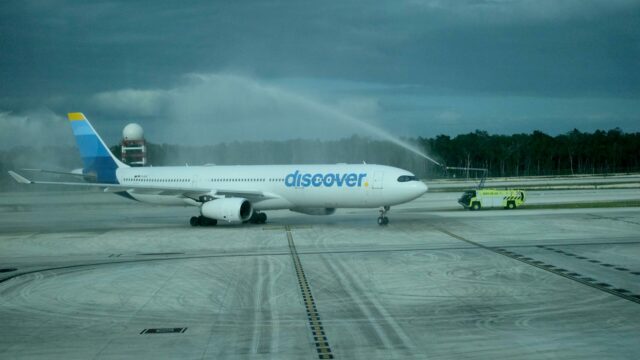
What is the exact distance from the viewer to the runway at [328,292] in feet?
48.5

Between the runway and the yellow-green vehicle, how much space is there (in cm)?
1393

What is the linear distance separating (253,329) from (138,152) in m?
82.0

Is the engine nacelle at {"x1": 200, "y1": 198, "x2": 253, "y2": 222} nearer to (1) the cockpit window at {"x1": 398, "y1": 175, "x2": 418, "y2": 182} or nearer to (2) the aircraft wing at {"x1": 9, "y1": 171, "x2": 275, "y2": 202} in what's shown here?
(2) the aircraft wing at {"x1": 9, "y1": 171, "x2": 275, "y2": 202}

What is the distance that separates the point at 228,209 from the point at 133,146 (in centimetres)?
5708

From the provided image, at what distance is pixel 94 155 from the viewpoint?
2073 inches

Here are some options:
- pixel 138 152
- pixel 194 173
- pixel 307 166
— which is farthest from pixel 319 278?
pixel 138 152

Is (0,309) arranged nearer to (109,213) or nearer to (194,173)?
(194,173)

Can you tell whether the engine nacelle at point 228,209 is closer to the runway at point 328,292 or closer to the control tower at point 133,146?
the runway at point 328,292

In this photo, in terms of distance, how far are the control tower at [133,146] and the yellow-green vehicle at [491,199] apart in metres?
52.9

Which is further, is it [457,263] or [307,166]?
[307,166]

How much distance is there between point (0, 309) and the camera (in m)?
19.1

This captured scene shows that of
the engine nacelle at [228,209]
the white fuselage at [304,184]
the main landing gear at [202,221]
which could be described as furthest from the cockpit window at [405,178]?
the main landing gear at [202,221]

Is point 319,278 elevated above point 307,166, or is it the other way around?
point 307,166

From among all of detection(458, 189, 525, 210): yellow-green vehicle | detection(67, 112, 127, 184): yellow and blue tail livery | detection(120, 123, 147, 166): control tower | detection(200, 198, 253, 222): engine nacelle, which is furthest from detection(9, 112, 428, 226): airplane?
detection(120, 123, 147, 166): control tower
